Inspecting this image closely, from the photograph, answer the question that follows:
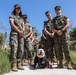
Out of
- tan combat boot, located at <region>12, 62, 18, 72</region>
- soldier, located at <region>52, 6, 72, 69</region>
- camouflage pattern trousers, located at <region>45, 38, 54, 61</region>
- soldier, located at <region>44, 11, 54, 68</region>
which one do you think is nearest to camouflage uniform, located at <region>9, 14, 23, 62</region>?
tan combat boot, located at <region>12, 62, 18, 72</region>

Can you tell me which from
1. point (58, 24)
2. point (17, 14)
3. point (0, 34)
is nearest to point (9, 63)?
Answer: point (17, 14)

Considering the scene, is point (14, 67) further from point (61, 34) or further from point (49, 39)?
point (49, 39)

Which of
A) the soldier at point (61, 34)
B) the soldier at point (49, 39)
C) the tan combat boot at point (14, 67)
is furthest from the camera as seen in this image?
the soldier at point (49, 39)

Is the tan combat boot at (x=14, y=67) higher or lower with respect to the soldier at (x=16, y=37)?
lower

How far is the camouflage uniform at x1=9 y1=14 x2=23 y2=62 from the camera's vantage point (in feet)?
27.6

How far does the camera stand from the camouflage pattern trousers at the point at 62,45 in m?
9.06

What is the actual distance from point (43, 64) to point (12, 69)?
134 centimetres

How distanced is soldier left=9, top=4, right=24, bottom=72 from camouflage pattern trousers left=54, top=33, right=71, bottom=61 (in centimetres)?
133

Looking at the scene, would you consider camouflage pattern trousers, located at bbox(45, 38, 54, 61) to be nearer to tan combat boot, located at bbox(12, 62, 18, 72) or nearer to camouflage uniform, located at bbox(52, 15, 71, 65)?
camouflage uniform, located at bbox(52, 15, 71, 65)

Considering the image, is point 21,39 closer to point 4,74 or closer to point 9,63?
point 9,63

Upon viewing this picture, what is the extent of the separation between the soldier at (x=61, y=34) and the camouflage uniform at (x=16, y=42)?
4.11ft

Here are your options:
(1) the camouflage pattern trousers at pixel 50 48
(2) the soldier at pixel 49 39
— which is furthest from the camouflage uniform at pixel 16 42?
(1) the camouflage pattern trousers at pixel 50 48

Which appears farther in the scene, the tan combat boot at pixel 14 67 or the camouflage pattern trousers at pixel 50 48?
the camouflage pattern trousers at pixel 50 48

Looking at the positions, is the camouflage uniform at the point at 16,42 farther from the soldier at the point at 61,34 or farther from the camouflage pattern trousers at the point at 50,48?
the camouflage pattern trousers at the point at 50,48
